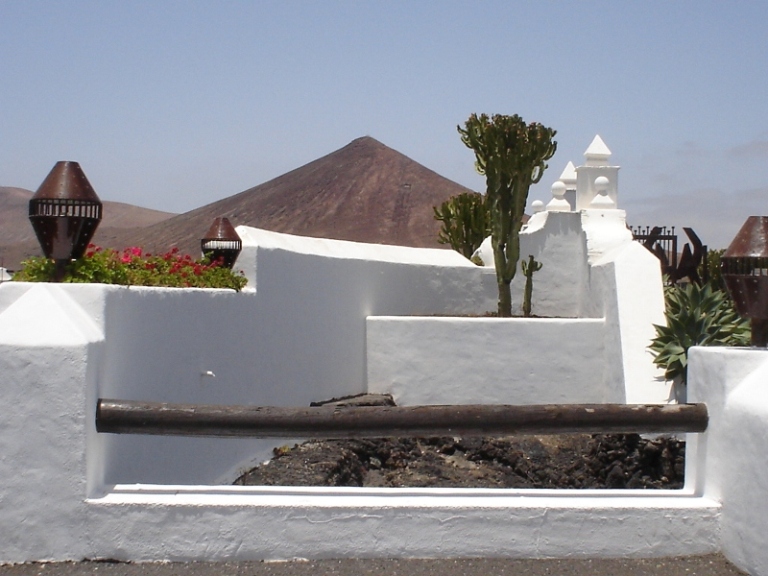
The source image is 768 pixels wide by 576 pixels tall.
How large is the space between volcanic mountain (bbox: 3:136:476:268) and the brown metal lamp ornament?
45.1 meters

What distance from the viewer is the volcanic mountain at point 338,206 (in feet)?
178

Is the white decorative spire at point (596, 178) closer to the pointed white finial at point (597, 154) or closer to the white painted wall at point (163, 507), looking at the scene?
the pointed white finial at point (597, 154)

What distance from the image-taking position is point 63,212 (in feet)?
16.9

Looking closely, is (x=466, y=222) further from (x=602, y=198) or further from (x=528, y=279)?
(x=602, y=198)

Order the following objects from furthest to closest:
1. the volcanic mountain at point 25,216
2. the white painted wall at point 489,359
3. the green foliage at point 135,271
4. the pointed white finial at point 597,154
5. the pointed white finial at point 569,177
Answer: the volcanic mountain at point 25,216 → the pointed white finial at point 569,177 → the pointed white finial at point 597,154 → the white painted wall at point 489,359 → the green foliage at point 135,271

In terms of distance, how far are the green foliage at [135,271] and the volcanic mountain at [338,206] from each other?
139ft

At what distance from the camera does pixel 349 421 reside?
4766 millimetres

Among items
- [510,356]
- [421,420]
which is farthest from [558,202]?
[421,420]

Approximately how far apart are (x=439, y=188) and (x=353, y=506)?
57598 mm

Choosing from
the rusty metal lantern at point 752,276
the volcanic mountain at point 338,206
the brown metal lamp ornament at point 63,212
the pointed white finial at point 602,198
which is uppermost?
the volcanic mountain at point 338,206

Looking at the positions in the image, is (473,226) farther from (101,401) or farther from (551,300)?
(101,401)

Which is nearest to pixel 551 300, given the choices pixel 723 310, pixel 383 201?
pixel 723 310

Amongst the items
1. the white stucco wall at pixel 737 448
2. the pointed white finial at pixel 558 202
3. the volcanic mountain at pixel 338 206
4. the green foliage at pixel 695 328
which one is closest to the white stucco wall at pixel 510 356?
the green foliage at pixel 695 328

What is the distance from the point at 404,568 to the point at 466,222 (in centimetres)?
1458
